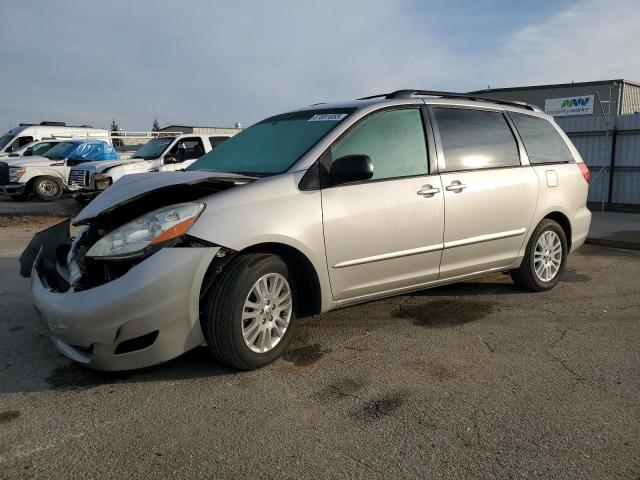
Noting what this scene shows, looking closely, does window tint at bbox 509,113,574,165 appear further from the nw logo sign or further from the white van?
the nw logo sign

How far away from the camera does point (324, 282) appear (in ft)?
12.3

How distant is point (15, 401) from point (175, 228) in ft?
4.37

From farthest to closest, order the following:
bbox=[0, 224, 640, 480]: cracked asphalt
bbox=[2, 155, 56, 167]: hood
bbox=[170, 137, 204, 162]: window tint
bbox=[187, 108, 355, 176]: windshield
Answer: bbox=[2, 155, 56, 167]: hood, bbox=[170, 137, 204, 162]: window tint, bbox=[187, 108, 355, 176]: windshield, bbox=[0, 224, 640, 480]: cracked asphalt

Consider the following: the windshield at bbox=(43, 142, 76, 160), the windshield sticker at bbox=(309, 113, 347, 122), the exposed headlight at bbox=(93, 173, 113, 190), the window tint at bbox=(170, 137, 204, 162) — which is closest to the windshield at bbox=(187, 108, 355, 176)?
the windshield sticker at bbox=(309, 113, 347, 122)

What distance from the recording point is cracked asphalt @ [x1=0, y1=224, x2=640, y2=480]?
2.52 meters

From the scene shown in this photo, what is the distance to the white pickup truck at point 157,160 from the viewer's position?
36.7 ft

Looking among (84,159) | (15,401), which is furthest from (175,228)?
(84,159)

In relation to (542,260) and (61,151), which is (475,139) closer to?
(542,260)

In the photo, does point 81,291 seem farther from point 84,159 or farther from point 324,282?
point 84,159

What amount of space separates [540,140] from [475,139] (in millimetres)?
1049

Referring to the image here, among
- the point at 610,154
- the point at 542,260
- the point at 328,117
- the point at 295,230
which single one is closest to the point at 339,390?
the point at 295,230

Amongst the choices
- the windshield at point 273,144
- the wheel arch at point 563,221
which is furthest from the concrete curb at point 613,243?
the windshield at point 273,144

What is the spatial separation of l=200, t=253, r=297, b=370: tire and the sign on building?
24697 millimetres

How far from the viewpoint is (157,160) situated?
11570 mm
